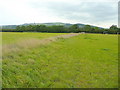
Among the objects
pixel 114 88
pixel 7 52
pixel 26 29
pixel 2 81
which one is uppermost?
pixel 26 29

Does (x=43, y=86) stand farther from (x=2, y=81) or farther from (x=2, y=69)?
(x=2, y=69)

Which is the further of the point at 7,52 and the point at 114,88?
the point at 7,52

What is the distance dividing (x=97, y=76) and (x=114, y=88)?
3.85ft

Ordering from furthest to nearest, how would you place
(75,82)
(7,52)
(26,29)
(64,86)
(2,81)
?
(26,29)
(7,52)
(75,82)
(64,86)
(2,81)

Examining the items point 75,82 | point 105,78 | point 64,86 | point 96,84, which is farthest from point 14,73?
point 105,78

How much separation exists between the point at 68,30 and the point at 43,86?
8762 centimetres

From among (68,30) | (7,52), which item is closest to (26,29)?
(68,30)

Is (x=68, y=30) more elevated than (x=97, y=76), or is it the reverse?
(x=68, y=30)

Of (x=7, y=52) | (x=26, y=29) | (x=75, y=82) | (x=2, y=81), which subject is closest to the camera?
(x=2, y=81)

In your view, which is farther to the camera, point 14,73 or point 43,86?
point 14,73

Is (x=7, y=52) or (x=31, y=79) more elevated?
(x=7, y=52)

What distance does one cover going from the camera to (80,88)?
178 inches

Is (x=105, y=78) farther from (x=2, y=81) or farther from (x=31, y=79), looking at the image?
(x=2, y=81)

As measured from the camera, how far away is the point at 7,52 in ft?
24.4
